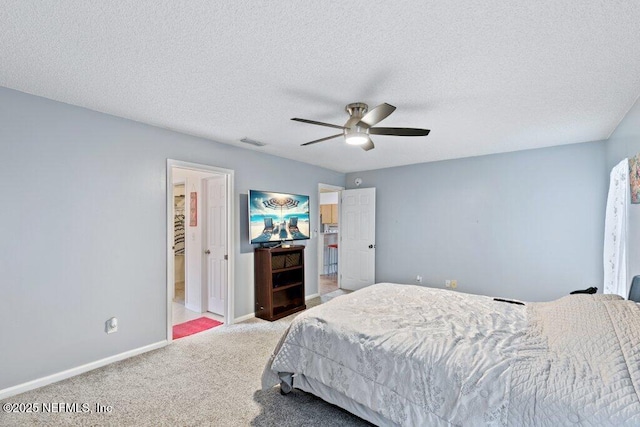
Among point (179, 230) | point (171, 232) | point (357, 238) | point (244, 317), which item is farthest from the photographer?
point (179, 230)

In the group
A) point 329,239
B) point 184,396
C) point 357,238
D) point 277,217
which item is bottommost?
point 184,396

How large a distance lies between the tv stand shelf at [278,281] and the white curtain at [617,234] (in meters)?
3.55

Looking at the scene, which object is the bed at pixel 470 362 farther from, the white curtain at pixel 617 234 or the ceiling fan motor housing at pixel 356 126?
the ceiling fan motor housing at pixel 356 126

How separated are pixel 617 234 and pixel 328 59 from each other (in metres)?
3.37

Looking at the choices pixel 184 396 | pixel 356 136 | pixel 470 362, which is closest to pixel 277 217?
pixel 356 136

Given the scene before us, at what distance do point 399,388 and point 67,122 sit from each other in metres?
3.37

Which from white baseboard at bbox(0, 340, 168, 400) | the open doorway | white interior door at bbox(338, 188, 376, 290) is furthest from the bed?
the open doorway

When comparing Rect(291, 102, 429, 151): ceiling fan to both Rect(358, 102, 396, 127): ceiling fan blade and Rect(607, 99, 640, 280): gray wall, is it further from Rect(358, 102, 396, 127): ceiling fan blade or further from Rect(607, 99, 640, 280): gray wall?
Rect(607, 99, 640, 280): gray wall

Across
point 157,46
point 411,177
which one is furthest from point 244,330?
point 411,177

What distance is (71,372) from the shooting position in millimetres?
2518

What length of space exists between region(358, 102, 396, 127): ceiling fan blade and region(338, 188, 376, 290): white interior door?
3.16m

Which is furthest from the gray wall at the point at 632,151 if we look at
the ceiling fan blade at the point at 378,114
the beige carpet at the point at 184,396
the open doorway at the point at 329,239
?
the open doorway at the point at 329,239

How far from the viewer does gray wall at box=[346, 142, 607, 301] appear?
3.73m

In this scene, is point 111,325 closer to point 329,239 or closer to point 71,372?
point 71,372
